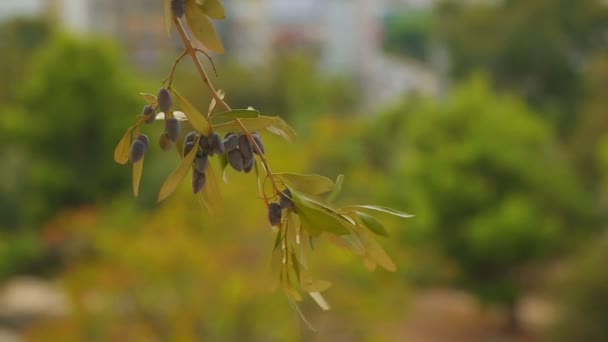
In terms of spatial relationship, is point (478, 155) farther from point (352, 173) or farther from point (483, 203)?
point (352, 173)

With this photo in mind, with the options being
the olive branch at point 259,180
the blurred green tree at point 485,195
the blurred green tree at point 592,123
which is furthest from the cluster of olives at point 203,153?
the blurred green tree at point 592,123

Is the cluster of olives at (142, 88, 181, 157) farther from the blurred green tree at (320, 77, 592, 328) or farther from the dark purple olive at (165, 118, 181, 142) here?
the blurred green tree at (320, 77, 592, 328)

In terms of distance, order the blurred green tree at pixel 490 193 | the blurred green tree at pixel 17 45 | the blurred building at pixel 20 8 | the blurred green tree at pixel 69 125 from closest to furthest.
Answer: the blurred green tree at pixel 490 193 → the blurred green tree at pixel 69 125 → the blurred green tree at pixel 17 45 → the blurred building at pixel 20 8

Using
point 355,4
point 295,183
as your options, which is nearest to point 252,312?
point 295,183

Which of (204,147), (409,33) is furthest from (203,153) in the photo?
(409,33)

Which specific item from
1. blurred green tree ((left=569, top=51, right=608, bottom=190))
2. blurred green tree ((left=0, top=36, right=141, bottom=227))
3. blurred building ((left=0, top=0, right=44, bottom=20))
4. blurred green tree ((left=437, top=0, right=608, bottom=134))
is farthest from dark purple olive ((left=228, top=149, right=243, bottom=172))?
blurred building ((left=0, top=0, right=44, bottom=20))

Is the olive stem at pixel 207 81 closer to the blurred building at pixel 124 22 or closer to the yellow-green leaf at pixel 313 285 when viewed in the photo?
the yellow-green leaf at pixel 313 285

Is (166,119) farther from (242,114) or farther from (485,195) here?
(485,195)
